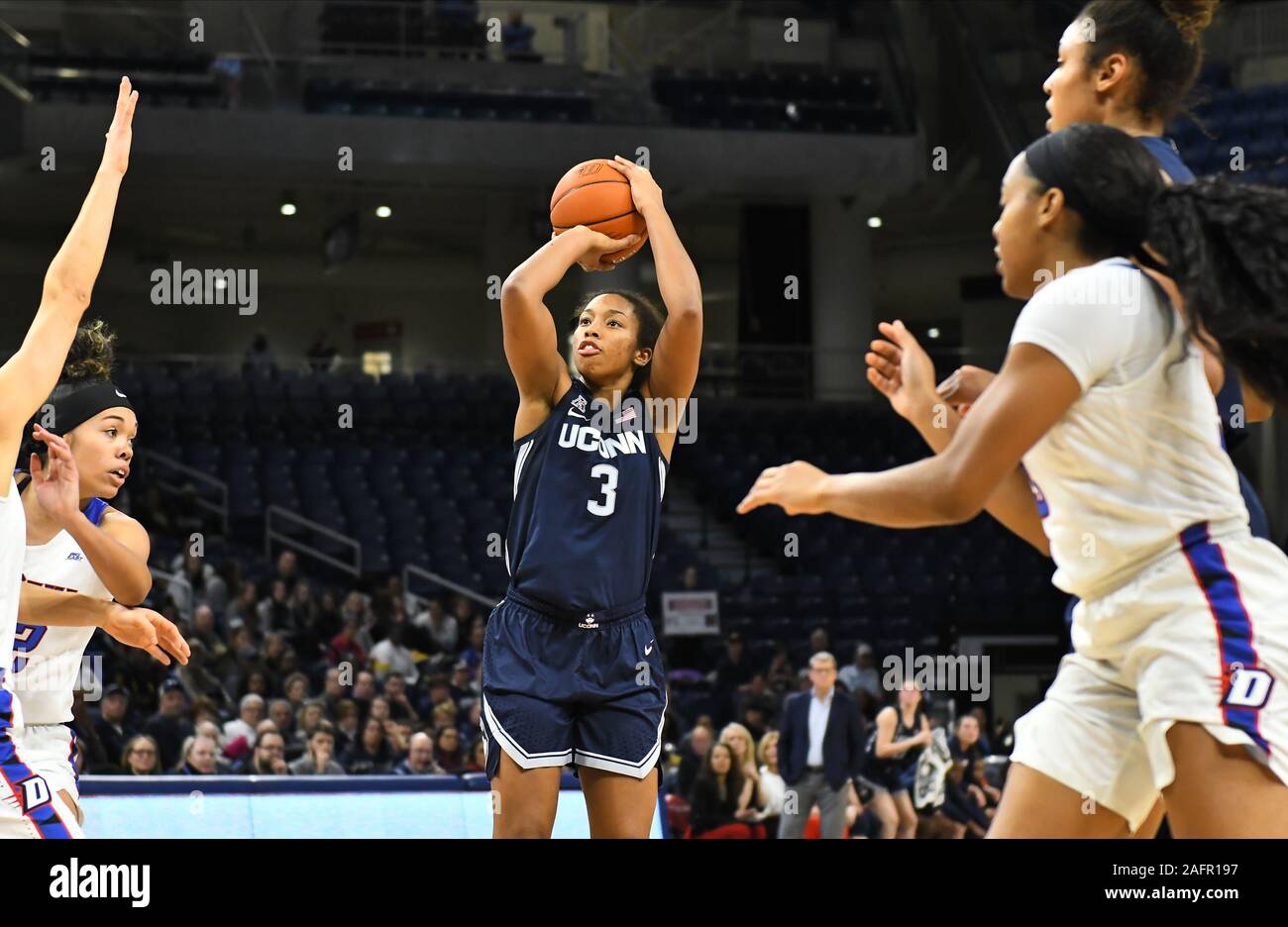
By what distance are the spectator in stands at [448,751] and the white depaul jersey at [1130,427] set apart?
8084 mm

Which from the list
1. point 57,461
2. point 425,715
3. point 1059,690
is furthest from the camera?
point 425,715

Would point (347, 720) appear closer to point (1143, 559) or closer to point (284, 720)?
point (284, 720)

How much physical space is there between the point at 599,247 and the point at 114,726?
7.08 meters

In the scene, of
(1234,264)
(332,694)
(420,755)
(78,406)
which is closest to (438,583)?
(332,694)

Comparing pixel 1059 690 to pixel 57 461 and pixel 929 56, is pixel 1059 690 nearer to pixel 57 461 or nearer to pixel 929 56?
pixel 57 461

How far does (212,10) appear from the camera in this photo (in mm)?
17984

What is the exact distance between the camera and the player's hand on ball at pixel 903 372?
2805mm

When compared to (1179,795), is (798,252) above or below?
above

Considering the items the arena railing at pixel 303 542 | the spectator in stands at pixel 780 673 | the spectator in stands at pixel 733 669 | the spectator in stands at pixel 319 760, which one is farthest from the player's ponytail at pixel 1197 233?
the arena railing at pixel 303 542

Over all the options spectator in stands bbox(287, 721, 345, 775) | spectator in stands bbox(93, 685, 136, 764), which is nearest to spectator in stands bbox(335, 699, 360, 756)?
spectator in stands bbox(287, 721, 345, 775)

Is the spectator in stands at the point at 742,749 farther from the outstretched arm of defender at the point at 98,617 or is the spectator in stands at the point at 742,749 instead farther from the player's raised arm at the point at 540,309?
the outstretched arm of defender at the point at 98,617

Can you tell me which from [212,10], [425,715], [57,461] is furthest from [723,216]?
[57,461]
